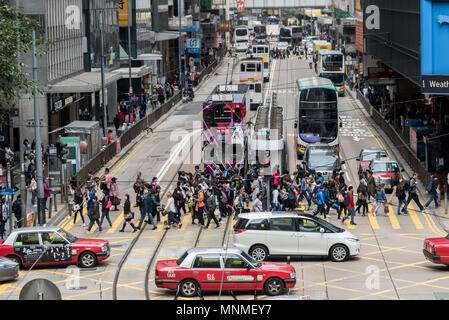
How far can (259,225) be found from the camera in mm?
23125

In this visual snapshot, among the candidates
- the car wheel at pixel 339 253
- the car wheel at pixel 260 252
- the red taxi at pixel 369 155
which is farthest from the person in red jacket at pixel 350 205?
the red taxi at pixel 369 155

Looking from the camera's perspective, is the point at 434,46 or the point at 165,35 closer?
the point at 434,46

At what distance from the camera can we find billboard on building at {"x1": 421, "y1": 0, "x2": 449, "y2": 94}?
34.8 metres

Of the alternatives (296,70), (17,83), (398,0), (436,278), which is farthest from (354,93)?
(436,278)

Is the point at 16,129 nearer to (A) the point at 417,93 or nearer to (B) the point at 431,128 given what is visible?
(B) the point at 431,128

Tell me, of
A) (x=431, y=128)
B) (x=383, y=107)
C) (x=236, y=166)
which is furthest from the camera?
(x=383, y=107)

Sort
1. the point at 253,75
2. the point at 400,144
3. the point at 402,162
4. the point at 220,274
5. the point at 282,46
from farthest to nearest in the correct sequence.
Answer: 1. the point at 282,46
2. the point at 253,75
3. the point at 400,144
4. the point at 402,162
5. the point at 220,274

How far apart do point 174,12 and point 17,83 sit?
7047 centimetres

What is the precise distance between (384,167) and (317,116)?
28.0ft

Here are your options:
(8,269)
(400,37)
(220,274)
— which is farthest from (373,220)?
(400,37)

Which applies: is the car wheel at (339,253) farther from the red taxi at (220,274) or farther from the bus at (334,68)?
the bus at (334,68)

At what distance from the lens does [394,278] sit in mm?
21016

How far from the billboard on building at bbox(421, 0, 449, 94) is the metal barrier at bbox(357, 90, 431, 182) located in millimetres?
3588

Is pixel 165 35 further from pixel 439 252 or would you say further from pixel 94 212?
pixel 439 252
